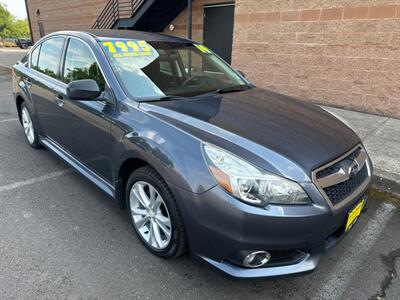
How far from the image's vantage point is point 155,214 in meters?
2.30

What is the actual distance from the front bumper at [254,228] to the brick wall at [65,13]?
494 inches

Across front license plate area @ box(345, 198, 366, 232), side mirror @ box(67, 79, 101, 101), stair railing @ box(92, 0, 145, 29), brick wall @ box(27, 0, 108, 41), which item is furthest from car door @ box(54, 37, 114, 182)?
brick wall @ box(27, 0, 108, 41)

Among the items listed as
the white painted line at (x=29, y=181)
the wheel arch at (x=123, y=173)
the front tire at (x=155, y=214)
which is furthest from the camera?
the white painted line at (x=29, y=181)

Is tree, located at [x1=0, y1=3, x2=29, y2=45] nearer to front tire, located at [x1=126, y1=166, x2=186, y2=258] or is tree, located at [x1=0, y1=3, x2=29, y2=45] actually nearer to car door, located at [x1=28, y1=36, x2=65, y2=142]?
car door, located at [x1=28, y1=36, x2=65, y2=142]

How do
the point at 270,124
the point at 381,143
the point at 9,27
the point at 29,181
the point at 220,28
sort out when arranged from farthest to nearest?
the point at 9,27 → the point at 220,28 → the point at 381,143 → the point at 29,181 → the point at 270,124

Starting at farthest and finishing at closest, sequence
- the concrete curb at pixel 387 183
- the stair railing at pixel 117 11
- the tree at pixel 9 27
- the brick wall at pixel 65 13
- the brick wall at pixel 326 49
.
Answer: the tree at pixel 9 27
the brick wall at pixel 65 13
the stair railing at pixel 117 11
the brick wall at pixel 326 49
the concrete curb at pixel 387 183

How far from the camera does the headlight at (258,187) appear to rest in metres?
1.75

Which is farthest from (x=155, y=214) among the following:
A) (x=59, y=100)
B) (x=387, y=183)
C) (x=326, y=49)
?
(x=326, y=49)

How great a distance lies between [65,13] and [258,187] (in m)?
18.7

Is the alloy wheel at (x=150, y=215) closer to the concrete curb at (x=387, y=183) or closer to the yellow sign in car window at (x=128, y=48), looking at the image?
the yellow sign in car window at (x=128, y=48)

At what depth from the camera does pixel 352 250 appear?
2564 mm

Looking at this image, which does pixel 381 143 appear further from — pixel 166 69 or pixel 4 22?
pixel 4 22

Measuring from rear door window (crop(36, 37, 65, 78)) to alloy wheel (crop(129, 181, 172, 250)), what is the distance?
72.9 inches

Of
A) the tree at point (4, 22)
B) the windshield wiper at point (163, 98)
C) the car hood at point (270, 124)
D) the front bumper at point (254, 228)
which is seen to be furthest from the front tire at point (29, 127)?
the tree at point (4, 22)
